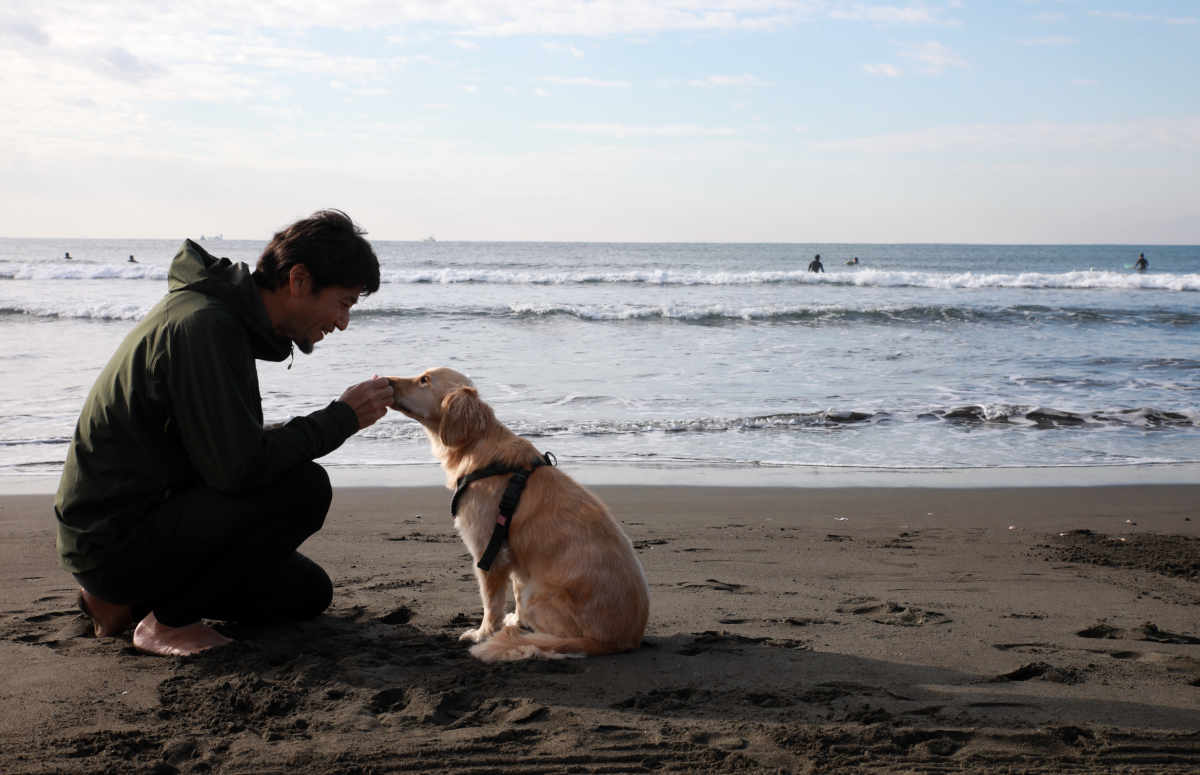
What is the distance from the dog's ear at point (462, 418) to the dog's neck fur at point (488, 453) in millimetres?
34

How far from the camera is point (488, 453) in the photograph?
4195mm

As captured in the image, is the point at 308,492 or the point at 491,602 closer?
the point at 308,492

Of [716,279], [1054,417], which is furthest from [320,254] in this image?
[716,279]

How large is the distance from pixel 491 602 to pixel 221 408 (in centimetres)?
145

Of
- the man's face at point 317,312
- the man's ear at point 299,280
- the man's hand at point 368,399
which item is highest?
the man's ear at point 299,280

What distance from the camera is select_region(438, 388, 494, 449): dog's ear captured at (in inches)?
166

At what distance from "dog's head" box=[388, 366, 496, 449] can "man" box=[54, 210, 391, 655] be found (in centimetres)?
34

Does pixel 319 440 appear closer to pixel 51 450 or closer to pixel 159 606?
pixel 159 606

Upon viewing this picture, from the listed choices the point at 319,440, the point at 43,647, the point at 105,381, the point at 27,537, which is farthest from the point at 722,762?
the point at 27,537

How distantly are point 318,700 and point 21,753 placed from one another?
2.91 ft

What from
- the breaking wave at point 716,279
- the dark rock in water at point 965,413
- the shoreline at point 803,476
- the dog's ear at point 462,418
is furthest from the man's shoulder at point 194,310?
the breaking wave at point 716,279

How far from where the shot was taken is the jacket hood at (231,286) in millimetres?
3471

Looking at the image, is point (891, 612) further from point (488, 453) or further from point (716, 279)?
point (716, 279)

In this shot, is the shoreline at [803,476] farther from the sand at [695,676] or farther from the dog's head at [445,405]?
the dog's head at [445,405]
